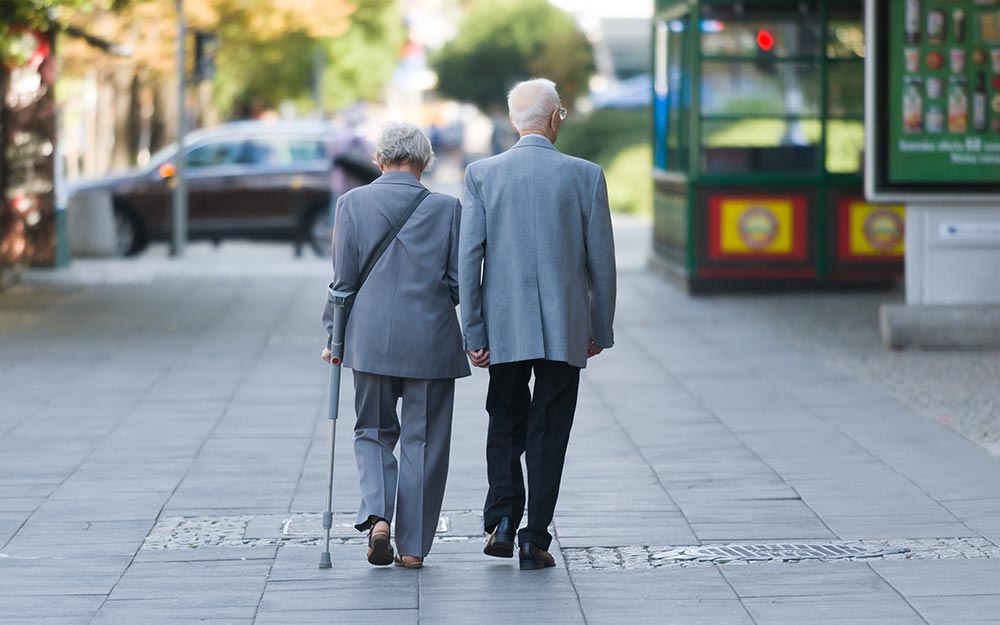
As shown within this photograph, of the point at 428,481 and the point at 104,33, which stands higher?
the point at 104,33

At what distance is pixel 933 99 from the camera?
Answer: 41.7 feet

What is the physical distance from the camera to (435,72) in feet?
214

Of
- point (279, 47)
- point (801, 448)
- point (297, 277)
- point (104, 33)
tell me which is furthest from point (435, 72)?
point (801, 448)

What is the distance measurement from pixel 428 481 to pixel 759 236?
11.1m

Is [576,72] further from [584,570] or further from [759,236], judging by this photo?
[584,570]

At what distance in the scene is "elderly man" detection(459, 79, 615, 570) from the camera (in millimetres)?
6016

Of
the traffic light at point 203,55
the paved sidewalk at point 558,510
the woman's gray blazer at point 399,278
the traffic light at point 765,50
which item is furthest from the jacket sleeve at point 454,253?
the traffic light at point 203,55

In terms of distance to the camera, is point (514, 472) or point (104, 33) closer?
point (514, 472)

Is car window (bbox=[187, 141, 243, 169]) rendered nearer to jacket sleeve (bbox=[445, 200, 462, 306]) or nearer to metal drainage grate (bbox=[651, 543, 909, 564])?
jacket sleeve (bbox=[445, 200, 462, 306])

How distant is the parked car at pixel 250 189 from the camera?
896 inches

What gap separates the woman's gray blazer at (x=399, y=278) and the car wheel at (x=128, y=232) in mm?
17346

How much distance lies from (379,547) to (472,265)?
0.99m

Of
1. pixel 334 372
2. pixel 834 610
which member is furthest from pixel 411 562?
pixel 834 610

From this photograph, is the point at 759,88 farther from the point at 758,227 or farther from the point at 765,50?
the point at 758,227
